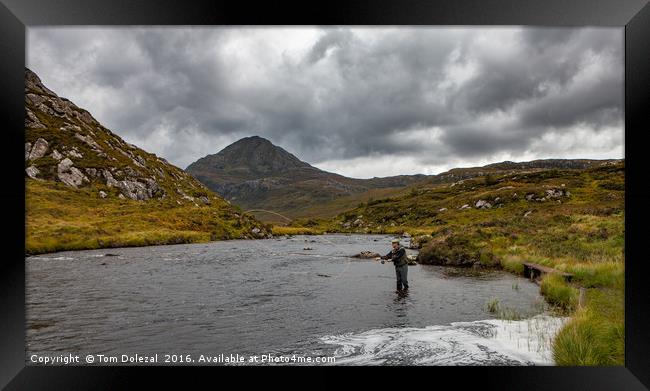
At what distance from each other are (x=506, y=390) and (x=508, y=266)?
15.4 meters

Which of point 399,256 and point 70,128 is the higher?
point 70,128

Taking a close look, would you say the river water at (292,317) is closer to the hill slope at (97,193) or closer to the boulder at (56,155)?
the hill slope at (97,193)

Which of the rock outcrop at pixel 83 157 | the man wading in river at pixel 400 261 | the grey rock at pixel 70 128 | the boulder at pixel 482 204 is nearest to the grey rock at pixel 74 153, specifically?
the rock outcrop at pixel 83 157

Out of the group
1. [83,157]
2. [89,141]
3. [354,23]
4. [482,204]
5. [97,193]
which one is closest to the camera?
[354,23]

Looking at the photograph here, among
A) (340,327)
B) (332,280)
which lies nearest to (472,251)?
(332,280)

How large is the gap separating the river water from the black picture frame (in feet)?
5.28

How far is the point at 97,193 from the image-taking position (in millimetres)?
72500

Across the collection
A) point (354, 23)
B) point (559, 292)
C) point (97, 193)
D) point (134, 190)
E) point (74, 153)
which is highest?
point (74, 153)

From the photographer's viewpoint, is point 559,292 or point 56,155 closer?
point 559,292

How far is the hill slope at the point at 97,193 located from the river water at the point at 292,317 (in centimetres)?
2208

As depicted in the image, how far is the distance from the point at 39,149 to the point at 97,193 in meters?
18.4

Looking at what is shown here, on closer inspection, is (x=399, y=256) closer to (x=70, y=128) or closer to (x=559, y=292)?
(x=559, y=292)

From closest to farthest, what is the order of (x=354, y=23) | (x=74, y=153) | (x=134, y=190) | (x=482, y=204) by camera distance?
(x=354, y=23)
(x=482, y=204)
(x=74, y=153)
(x=134, y=190)

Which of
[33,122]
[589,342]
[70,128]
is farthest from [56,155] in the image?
[589,342]
